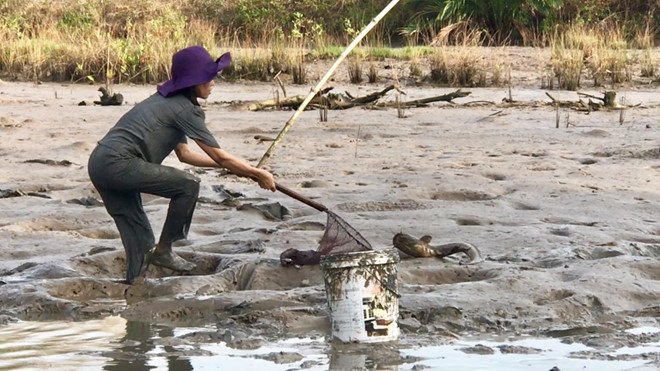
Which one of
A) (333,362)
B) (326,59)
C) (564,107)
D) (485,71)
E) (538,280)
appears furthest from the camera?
(326,59)

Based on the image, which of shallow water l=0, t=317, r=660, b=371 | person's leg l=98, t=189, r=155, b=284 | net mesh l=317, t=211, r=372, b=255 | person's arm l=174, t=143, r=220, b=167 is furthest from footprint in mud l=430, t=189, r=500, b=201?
shallow water l=0, t=317, r=660, b=371

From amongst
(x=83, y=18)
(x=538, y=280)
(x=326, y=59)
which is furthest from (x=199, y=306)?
(x=83, y=18)

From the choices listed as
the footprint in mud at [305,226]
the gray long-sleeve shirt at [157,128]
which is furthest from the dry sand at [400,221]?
Result: the gray long-sleeve shirt at [157,128]

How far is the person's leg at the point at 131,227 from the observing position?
275 inches

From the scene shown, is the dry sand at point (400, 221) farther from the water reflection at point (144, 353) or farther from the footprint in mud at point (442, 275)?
the water reflection at point (144, 353)

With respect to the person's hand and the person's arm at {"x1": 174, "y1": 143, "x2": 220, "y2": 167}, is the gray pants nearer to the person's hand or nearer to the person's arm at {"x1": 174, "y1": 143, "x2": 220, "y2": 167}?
the person's arm at {"x1": 174, "y1": 143, "x2": 220, "y2": 167}

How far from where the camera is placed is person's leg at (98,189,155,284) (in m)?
7.00

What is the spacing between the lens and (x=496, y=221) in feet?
27.0

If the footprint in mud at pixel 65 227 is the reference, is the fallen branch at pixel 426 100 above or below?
below

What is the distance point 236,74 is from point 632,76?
17.2 feet

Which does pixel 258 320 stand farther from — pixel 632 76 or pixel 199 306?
pixel 632 76

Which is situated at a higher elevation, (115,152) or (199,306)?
(115,152)

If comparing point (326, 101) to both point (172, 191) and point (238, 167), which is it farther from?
point (238, 167)

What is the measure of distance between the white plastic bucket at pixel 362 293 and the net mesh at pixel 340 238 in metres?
0.89
